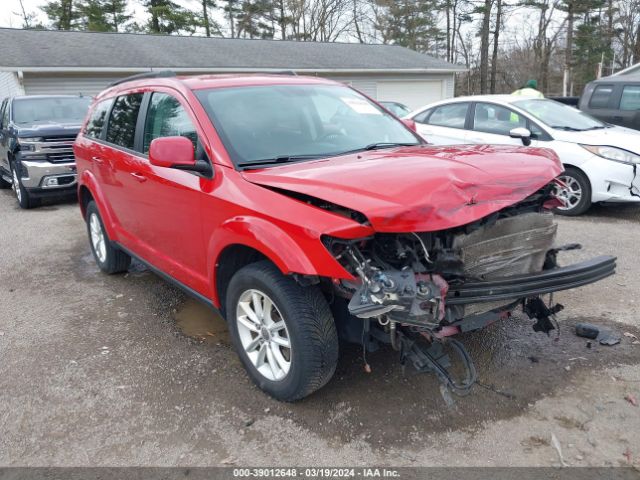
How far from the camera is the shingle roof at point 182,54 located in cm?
1772

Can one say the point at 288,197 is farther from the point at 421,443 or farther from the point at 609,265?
the point at 609,265

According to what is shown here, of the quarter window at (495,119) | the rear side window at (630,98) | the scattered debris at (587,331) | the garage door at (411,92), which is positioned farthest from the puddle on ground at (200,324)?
the garage door at (411,92)

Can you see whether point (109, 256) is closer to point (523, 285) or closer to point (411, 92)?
point (523, 285)

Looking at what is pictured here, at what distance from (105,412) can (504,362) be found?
2495 millimetres

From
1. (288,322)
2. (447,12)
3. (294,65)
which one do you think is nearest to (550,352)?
(288,322)

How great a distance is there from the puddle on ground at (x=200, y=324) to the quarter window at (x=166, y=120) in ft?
4.12

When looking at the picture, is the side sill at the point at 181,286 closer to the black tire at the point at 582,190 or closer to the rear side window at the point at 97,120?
the rear side window at the point at 97,120

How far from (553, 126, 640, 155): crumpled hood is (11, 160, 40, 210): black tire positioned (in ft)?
27.7

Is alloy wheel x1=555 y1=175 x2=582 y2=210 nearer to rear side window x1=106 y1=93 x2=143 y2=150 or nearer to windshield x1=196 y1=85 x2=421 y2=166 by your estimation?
windshield x1=196 y1=85 x2=421 y2=166

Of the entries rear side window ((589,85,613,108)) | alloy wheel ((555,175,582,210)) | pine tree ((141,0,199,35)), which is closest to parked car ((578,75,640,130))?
rear side window ((589,85,613,108))

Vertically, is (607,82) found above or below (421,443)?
above

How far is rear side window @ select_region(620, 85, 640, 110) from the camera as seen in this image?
9.79 meters

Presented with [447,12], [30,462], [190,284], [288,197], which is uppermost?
[447,12]

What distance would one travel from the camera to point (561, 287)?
2758 mm
